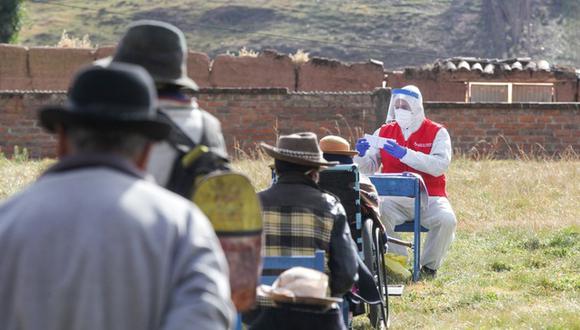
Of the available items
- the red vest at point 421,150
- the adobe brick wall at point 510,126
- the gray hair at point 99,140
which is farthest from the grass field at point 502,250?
the gray hair at point 99,140

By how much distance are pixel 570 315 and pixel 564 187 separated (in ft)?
22.8

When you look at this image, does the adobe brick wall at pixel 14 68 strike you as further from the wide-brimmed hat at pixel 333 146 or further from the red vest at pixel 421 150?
the wide-brimmed hat at pixel 333 146

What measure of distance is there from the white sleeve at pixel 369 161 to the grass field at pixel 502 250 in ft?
3.44

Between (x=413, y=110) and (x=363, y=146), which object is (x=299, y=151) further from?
(x=413, y=110)

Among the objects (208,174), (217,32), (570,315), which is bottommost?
(217,32)

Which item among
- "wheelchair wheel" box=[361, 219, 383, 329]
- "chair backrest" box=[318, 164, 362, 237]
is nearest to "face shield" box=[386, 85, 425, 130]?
"wheelchair wheel" box=[361, 219, 383, 329]

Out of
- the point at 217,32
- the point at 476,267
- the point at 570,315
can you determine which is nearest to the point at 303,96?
the point at 476,267

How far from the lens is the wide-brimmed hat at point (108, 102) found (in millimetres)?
3049

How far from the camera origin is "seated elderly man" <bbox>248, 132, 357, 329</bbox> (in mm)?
5969

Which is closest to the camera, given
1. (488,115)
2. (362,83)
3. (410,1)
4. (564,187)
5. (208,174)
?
(208,174)

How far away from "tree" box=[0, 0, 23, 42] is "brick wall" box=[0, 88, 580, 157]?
13.0 metres

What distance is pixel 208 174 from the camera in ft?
12.9

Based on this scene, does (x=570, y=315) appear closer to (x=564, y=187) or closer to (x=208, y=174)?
(x=208, y=174)

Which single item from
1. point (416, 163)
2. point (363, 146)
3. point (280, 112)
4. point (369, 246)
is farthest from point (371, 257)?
point (280, 112)
